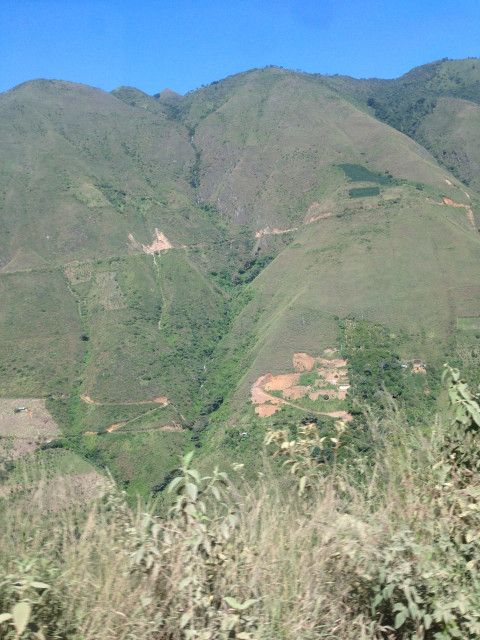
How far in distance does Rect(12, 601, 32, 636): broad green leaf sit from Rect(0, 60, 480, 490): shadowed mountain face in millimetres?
41584

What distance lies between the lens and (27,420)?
4525 cm

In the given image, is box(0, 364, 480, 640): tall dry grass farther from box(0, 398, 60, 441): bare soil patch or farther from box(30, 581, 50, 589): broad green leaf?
box(0, 398, 60, 441): bare soil patch

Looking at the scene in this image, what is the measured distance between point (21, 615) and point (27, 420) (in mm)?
46456

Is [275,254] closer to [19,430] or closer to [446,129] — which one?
[19,430]

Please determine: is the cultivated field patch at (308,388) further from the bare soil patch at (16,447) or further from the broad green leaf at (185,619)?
the broad green leaf at (185,619)

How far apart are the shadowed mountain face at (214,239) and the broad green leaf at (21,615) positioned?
4158cm

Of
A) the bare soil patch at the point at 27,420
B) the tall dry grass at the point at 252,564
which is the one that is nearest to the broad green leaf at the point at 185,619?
the tall dry grass at the point at 252,564

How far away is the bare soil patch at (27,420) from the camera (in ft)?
142

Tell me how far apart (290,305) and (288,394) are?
1260 cm

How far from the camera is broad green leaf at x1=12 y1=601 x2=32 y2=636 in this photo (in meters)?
2.57

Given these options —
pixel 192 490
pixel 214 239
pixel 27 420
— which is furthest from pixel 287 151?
pixel 192 490


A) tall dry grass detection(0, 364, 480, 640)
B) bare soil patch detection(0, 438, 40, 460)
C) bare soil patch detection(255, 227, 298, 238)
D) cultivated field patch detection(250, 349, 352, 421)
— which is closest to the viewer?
tall dry grass detection(0, 364, 480, 640)

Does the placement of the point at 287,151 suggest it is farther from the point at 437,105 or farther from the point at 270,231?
the point at 437,105

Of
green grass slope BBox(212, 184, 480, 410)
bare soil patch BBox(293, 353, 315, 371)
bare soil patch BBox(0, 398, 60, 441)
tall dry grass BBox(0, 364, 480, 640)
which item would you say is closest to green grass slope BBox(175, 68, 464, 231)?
green grass slope BBox(212, 184, 480, 410)
